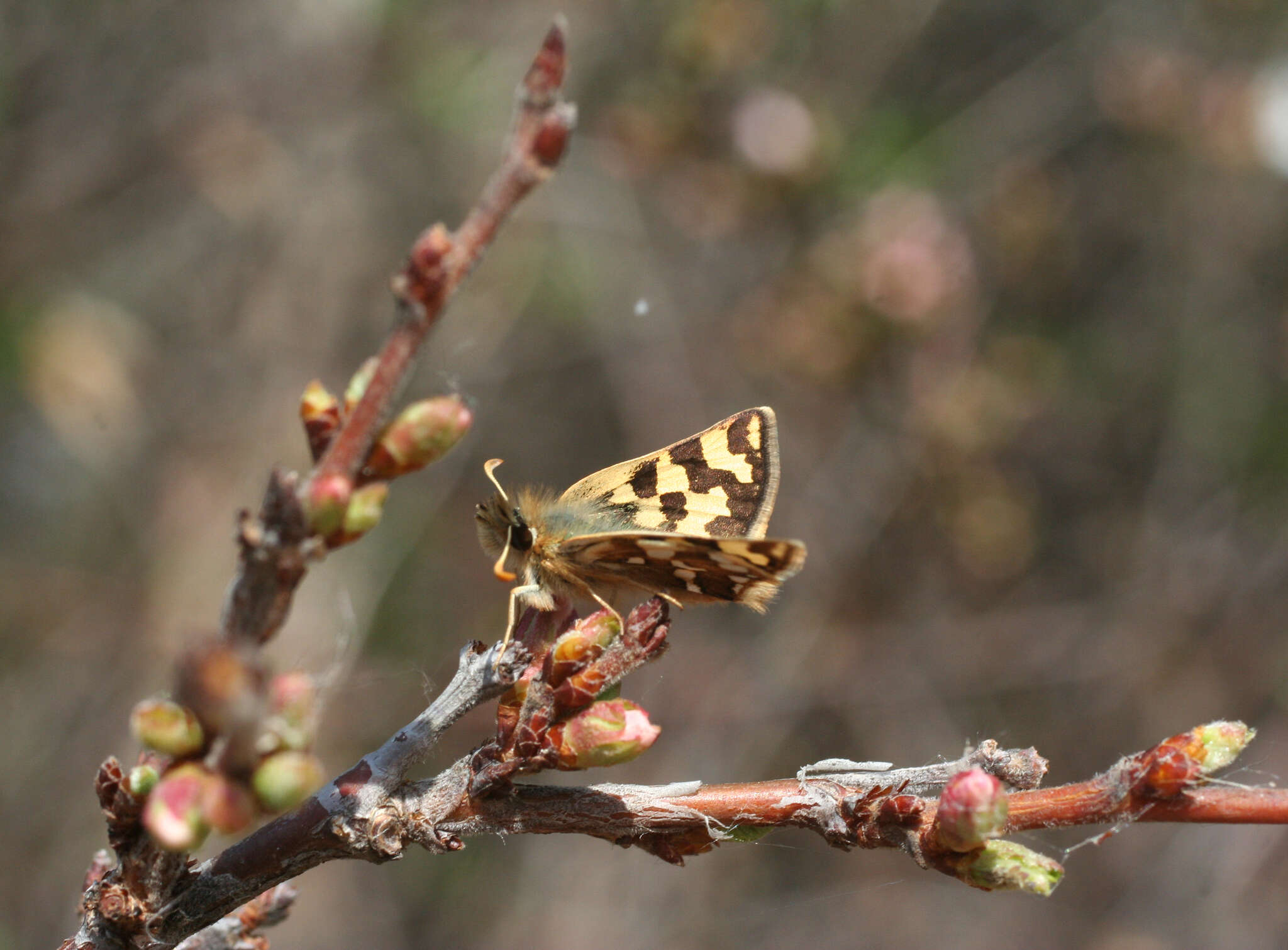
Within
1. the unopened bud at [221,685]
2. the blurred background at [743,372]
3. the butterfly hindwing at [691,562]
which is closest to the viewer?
the unopened bud at [221,685]

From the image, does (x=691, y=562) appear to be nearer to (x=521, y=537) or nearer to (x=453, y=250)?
(x=521, y=537)

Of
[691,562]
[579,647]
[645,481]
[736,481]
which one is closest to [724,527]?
[736,481]

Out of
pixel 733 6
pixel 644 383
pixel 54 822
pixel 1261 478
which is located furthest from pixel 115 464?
pixel 1261 478

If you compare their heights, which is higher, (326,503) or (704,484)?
(704,484)

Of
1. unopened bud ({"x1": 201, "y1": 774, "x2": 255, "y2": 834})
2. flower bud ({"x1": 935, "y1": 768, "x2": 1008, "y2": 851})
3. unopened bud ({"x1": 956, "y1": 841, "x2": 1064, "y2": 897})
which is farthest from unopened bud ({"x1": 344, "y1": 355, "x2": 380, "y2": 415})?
unopened bud ({"x1": 956, "y1": 841, "x2": 1064, "y2": 897})

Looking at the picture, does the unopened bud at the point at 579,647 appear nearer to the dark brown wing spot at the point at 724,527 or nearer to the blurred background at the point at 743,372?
the dark brown wing spot at the point at 724,527

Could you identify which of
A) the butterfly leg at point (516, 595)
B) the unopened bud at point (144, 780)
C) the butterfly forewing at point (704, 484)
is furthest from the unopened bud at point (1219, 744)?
the unopened bud at point (144, 780)
